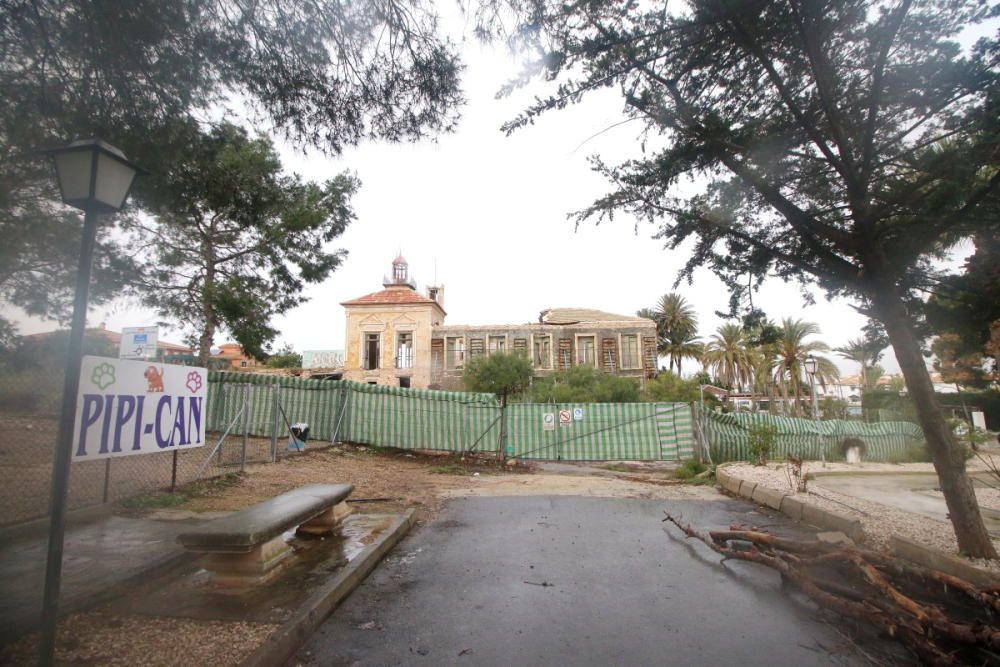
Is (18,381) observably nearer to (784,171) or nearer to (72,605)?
(72,605)

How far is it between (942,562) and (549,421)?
11929mm

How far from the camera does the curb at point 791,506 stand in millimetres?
6008

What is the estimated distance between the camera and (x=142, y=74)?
505 centimetres

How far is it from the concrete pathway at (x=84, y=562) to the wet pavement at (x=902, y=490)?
8773mm

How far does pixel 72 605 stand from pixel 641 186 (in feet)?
21.2

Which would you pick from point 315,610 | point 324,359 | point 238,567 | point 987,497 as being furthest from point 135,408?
point 324,359

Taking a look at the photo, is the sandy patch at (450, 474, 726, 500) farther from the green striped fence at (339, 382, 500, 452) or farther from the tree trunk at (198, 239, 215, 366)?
the tree trunk at (198, 239, 215, 366)

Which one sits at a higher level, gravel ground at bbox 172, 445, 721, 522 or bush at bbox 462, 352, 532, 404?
bush at bbox 462, 352, 532, 404

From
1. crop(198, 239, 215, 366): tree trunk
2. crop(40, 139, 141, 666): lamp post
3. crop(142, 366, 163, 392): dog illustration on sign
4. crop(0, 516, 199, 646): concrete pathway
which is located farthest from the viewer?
crop(198, 239, 215, 366): tree trunk

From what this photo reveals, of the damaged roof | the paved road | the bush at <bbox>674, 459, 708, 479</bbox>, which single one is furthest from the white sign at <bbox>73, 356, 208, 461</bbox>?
the damaged roof

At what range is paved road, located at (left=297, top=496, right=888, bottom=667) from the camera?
3197 mm

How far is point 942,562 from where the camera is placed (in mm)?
4555

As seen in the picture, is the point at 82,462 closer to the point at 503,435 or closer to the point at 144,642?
the point at 144,642

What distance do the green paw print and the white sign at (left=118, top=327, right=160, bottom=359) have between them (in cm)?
382
